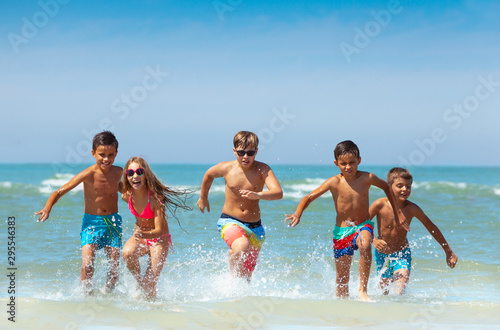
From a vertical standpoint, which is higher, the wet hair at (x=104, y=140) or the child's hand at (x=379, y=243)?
the wet hair at (x=104, y=140)

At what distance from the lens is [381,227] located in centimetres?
592

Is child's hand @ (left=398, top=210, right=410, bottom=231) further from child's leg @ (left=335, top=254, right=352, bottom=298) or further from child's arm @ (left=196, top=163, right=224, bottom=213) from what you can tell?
child's arm @ (left=196, top=163, right=224, bottom=213)

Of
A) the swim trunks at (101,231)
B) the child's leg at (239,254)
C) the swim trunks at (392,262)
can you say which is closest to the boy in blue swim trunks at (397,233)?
the swim trunks at (392,262)

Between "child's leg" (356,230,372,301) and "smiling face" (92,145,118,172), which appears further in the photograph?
"smiling face" (92,145,118,172)

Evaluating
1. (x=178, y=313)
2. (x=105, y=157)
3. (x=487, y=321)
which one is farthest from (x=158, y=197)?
(x=487, y=321)

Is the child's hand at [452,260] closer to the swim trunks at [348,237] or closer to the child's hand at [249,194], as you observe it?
the swim trunks at [348,237]

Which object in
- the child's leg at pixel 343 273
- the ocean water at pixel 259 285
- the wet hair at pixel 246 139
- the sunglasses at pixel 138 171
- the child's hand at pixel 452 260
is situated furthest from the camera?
the child's hand at pixel 452 260

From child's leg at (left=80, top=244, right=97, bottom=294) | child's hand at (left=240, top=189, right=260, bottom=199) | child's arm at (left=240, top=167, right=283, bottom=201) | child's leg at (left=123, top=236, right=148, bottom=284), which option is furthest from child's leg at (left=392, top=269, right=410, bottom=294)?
child's leg at (left=80, top=244, right=97, bottom=294)

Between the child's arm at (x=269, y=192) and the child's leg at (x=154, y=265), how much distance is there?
93cm

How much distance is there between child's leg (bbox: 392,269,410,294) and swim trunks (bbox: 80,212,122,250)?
9.68 feet

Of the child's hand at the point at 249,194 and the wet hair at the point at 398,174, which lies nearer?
the child's hand at the point at 249,194

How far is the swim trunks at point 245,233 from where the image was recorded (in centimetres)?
539

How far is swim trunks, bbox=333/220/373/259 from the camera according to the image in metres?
5.38

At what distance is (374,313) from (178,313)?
5.59 feet
